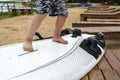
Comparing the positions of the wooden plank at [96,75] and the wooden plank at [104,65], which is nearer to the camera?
the wooden plank at [96,75]

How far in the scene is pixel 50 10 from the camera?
3.51 meters

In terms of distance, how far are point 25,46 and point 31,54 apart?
7.9 inches

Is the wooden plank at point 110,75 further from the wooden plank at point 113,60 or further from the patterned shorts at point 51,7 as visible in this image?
the patterned shorts at point 51,7

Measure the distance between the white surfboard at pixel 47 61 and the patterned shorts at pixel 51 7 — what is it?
0.35m

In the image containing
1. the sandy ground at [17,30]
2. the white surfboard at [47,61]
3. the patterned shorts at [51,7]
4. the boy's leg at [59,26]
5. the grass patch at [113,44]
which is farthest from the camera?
the sandy ground at [17,30]

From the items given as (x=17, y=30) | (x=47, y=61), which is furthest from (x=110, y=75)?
(x=17, y=30)

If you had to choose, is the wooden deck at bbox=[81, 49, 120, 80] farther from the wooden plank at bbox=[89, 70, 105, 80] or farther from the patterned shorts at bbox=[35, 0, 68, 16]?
the patterned shorts at bbox=[35, 0, 68, 16]

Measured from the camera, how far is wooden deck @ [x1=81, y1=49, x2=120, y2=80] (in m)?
3.04

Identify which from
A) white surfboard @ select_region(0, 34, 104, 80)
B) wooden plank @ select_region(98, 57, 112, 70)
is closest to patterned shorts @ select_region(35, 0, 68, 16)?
white surfboard @ select_region(0, 34, 104, 80)

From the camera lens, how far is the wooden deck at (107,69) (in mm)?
3037

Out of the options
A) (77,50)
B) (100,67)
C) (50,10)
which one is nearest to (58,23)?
(50,10)

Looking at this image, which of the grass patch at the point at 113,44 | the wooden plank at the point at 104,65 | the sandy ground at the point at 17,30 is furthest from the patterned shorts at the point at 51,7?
the sandy ground at the point at 17,30

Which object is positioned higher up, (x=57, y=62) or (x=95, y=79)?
(x=57, y=62)

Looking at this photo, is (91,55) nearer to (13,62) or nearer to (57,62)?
(57,62)
